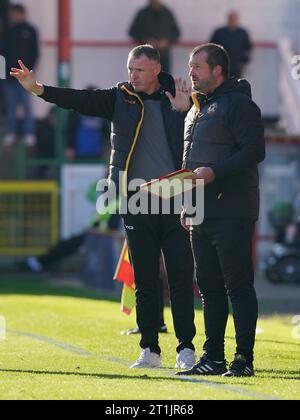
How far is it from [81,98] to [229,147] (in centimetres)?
124

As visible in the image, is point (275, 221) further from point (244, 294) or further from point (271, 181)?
point (244, 294)

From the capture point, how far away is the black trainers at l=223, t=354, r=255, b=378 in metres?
9.12

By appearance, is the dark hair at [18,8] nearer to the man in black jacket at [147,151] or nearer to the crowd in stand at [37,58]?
the crowd in stand at [37,58]

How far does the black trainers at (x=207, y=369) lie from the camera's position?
925 cm

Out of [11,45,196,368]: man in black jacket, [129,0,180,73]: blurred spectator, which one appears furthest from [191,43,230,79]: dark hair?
[129,0,180,73]: blurred spectator

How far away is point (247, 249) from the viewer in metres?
9.20

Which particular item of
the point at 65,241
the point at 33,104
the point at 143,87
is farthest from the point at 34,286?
the point at 143,87

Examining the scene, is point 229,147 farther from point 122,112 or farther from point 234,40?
point 234,40

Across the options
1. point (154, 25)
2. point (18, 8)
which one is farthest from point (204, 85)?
point (154, 25)

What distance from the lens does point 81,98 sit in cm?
974

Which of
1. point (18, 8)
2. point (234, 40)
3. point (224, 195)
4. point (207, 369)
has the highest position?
point (18, 8)

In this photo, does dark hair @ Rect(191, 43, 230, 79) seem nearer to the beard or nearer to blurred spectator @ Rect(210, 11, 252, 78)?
the beard

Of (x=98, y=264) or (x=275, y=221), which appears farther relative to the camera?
(x=275, y=221)

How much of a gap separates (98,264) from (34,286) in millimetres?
981
